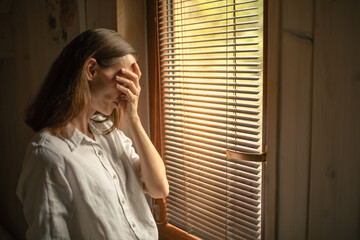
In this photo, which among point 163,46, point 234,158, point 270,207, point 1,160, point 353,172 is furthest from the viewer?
point 1,160

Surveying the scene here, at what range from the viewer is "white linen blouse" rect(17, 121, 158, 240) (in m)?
1.00

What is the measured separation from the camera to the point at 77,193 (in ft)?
3.52

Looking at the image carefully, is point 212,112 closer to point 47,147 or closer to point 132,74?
point 132,74

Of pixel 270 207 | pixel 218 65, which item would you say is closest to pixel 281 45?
pixel 218 65

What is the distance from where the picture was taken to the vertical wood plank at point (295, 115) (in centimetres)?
100

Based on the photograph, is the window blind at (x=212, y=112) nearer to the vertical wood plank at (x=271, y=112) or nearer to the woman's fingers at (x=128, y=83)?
the vertical wood plank at (x=271, y=112)

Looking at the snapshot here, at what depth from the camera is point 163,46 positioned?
1.65m

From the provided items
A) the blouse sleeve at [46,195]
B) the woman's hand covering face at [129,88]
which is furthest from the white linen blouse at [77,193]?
the woman's hand covering face at [129,88]

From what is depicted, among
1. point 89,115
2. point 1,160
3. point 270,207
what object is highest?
point 89,115

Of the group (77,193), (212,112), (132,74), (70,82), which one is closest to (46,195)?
(77,193)

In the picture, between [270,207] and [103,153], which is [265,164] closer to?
[270,207]

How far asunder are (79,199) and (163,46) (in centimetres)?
91

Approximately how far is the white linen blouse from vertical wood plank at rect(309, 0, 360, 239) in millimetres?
675

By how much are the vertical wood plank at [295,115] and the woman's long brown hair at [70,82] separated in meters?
0.59
